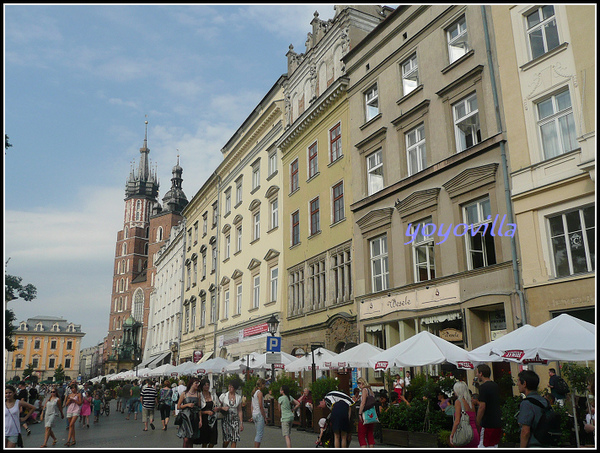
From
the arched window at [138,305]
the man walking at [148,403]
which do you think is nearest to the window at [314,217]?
the man walking at [148,403]

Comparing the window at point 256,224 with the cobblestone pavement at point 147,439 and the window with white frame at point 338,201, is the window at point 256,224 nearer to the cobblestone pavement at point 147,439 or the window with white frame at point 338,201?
the window with white frame at point 338,201

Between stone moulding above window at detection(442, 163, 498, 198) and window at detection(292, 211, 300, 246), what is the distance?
39.1ft

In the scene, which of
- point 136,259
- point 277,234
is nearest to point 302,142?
point 277,234

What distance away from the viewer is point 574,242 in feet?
49.4

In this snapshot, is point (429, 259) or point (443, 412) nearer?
point (443, 412)

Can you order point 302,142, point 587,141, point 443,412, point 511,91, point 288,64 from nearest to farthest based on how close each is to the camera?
point 443,412 → point 587,141 → point 511,91 → point 302,142 → point 288,64

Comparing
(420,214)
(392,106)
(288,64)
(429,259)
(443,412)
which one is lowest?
(443,412)

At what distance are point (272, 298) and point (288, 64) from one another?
14359 mm

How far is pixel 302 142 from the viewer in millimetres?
30516

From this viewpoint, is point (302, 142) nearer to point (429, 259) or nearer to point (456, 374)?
point (429, 259)

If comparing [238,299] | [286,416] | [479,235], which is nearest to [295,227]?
[238,299]

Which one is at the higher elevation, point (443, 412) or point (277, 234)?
point (277, 234)

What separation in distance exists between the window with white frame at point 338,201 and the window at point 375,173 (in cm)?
227

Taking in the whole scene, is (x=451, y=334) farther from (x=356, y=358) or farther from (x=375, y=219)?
(x=375, y=219)
